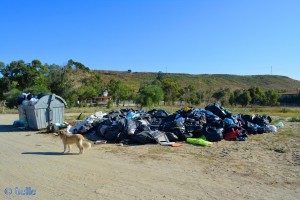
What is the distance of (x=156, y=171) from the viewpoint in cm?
616

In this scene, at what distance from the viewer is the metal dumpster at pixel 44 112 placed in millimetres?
13328

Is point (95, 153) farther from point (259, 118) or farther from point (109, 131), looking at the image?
point (259, 118)

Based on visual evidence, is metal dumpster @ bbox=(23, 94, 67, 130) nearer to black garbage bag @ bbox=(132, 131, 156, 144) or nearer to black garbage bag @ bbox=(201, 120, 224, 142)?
black garbage bag @ bbox=(132, 131, 156, 144)

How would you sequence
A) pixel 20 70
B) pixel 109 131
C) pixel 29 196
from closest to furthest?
pixel 29 196
pixel 109 131
pixel 20 70

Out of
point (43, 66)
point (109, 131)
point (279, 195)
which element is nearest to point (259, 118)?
point (109, 131)

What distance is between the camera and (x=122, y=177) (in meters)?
5.71

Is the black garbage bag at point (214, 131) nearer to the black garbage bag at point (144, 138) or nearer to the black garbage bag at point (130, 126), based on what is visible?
the black garbage bag at point (144, 138)

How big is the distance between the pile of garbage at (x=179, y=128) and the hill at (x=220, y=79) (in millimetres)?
→ 80046

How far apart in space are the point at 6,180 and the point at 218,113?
833cm

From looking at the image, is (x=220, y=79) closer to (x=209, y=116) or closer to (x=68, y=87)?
(x=68, y=87)

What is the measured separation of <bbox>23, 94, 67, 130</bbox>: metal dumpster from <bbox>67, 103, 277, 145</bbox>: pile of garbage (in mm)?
2238

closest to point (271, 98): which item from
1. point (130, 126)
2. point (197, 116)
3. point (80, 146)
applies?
point (197, 116)

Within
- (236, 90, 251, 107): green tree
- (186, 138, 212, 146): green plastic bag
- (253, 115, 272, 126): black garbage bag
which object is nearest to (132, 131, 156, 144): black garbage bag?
(186, 138, 212, 146): green plastic bag

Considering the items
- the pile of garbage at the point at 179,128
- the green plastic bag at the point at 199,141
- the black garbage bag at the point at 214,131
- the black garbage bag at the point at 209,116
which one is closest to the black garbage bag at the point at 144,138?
the pile of garbage at the point at 179,128
